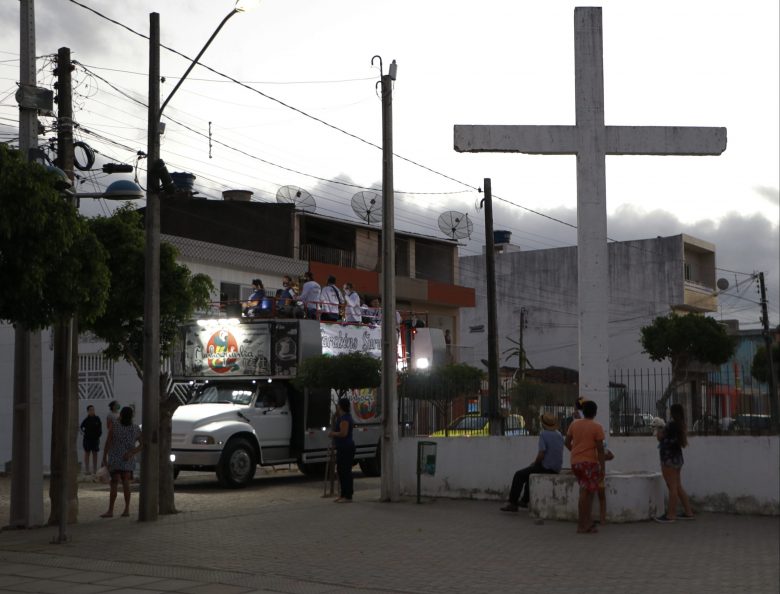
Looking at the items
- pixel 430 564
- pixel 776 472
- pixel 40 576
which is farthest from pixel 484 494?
pixel 40 576

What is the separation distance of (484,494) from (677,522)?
3.91 meters

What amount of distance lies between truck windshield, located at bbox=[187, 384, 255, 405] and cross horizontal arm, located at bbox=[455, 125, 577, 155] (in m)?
9.65

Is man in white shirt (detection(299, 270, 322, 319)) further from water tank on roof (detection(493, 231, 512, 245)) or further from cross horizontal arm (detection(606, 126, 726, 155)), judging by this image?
→ water tank on roof (detection(493, 231, 512, 245))

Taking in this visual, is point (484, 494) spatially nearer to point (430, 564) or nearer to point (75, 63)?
point (430, 564)

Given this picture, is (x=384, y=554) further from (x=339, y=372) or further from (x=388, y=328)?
(x=339, y=372)

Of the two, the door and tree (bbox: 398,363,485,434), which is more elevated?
tree (bbox: 398,363,485,434)

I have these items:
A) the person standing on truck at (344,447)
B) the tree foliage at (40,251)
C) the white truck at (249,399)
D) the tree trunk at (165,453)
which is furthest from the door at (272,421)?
the tree foliage at (40,251)

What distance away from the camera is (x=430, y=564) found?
10719 millimetres

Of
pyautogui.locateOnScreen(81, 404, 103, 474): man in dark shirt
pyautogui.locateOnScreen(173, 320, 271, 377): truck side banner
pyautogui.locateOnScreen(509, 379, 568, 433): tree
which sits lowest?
pyautogui.locateOnScreen(81, 404, 103, 474): man in dark shirt

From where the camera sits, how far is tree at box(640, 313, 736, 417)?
123 feet

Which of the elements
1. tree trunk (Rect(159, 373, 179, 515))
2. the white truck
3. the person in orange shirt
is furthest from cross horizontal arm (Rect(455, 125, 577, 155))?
the white truck

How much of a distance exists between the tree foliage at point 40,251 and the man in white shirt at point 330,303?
1124 cm

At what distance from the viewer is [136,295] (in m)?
17.2

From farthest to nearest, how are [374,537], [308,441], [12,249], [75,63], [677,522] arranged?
[308,441] < [75,63] < [677,522] < [374,537] < [12,249]
